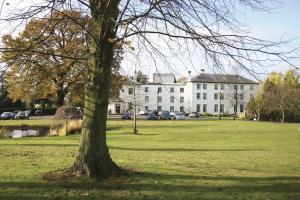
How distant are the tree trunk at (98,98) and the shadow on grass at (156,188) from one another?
2.06ft

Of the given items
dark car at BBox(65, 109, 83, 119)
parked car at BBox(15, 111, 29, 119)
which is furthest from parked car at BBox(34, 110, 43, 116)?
dark car at BBox(65, 109, 83, 119)

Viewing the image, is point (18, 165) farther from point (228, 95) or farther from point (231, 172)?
point (228, 95)

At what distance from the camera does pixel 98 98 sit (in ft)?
36.1

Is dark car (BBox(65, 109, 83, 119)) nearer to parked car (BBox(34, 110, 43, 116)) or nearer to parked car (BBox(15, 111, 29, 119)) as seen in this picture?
parked car (BBox(15, 111, 29, 119))

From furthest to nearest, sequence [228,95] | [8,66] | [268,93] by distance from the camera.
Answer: [228,95]
[268,93]
[8,66]

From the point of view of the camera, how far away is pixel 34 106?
3654 inches

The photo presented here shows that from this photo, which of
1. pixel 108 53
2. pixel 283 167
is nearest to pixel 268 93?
pixel 283 167

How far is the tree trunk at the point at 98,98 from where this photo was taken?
10789 millimetres

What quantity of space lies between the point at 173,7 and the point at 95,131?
11.4 feet

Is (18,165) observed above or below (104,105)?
below

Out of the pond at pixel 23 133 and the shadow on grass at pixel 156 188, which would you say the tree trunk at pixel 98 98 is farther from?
the pond at pixel 23 133

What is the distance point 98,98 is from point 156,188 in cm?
266

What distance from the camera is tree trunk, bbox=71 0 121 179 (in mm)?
10789

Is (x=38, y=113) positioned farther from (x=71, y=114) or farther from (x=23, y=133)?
(x=71, y=114)
